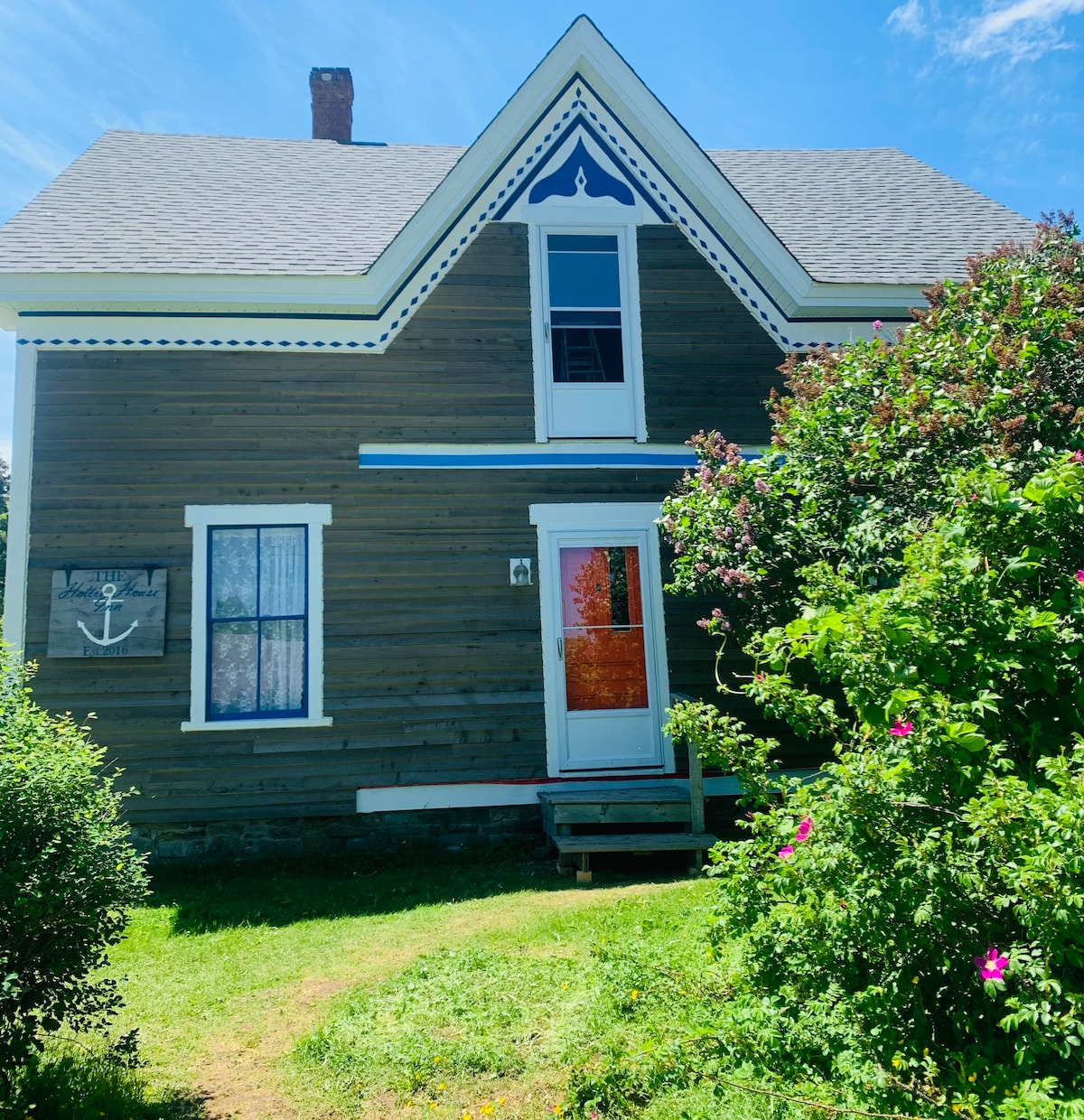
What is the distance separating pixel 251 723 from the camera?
9.15 m

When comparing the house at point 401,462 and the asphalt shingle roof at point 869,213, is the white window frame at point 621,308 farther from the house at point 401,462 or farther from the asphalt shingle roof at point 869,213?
the asphalt shingle roof at point 869,213

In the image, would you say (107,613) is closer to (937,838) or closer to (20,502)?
(20,502)

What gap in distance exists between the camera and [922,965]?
367cm

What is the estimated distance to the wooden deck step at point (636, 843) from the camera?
7.96 meters

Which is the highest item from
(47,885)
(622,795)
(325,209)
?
(325,209)

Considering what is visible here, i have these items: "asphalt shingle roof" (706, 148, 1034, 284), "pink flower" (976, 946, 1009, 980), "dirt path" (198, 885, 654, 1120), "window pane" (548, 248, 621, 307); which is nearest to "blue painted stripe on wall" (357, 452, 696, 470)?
"window pane" (548, 248, 621, 307)

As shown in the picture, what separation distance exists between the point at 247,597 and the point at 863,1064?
7.42 meters

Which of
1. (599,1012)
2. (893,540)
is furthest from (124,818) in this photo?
(893,540)

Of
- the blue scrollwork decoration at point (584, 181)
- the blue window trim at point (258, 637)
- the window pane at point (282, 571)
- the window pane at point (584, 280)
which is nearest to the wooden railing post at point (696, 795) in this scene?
the blue window trim at point (258, 637)

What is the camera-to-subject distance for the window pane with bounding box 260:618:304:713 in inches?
367

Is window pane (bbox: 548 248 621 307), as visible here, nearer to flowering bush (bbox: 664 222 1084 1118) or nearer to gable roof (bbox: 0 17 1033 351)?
gable roof (bbox: 0 17 1033 351)

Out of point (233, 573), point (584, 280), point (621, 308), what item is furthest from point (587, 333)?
point (233, 573)

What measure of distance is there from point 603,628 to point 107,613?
4927mm

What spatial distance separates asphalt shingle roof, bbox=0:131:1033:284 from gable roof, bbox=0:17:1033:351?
4 cm
